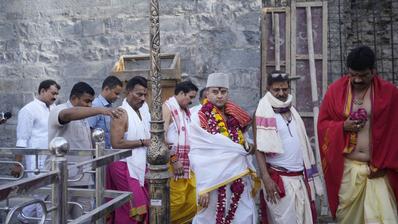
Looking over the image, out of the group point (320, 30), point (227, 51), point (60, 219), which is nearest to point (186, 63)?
point (227, 51)

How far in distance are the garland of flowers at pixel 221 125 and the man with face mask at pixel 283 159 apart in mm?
206

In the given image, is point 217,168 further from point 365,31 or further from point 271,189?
point 365,31

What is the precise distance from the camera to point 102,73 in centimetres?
803

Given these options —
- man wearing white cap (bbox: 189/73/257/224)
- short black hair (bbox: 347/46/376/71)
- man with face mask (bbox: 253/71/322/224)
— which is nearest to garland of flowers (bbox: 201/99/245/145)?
man wearing white cap (bbox: 189/73/257/224)

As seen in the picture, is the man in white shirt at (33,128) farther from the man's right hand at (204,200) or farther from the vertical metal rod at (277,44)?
the vertical metal rod at (277,44)

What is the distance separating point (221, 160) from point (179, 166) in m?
0.90

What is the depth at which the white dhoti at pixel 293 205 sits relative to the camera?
481 centimetres

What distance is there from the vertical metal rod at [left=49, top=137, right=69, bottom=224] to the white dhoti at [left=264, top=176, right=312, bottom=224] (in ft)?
7.90

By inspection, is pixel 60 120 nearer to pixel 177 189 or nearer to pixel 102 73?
pixel 177 189

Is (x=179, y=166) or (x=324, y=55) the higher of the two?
(x=324, y=55)

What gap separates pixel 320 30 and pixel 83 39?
371 centimetres

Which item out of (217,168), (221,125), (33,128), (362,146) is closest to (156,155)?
(217,168)

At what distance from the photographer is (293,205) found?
15.8 ft

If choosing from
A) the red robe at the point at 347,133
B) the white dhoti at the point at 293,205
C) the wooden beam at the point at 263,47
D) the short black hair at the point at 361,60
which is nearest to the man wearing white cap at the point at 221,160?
the white dhoti at the point at 293,205
